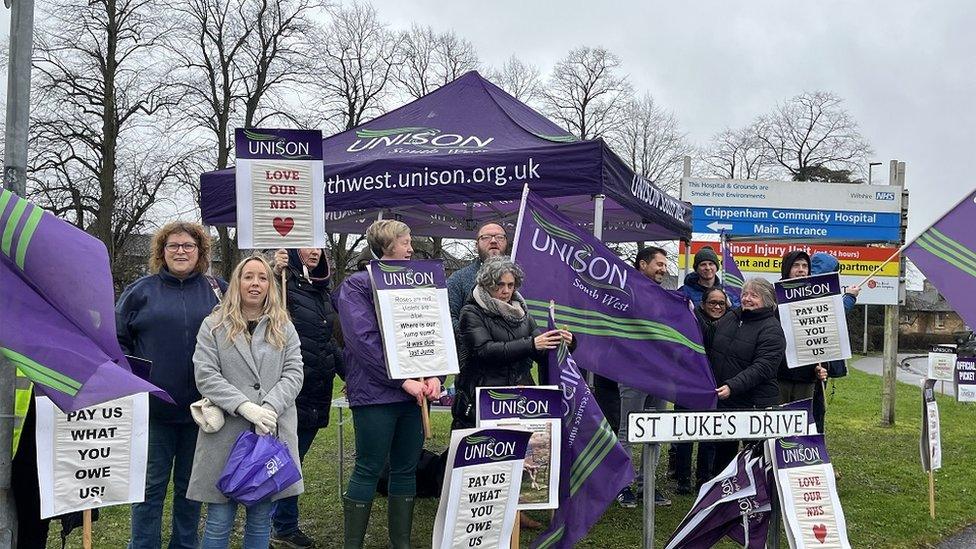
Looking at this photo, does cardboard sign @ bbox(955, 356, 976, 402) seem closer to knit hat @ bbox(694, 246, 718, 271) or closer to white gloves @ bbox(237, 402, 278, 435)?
knit hat @ bbox(694, 246, 718, 271)

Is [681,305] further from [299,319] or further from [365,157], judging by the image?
[365,157]

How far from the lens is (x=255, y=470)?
331cm

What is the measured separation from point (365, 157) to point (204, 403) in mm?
3026

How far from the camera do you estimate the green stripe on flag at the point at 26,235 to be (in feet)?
8.04

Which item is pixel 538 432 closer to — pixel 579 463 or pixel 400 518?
pixel 579 463

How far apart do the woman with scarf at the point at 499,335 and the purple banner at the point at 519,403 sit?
0.96 feet

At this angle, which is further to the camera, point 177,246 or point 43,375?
point 177,246

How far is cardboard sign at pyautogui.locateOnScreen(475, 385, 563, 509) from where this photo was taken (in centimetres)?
390

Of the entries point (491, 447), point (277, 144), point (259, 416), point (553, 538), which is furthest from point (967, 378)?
point (259, 416)

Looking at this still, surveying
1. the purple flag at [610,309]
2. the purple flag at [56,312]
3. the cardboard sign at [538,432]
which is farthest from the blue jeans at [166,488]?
the purple flag at [610,309]

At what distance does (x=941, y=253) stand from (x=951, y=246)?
2.8 inches

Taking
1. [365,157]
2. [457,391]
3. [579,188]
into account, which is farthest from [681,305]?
[365,157]

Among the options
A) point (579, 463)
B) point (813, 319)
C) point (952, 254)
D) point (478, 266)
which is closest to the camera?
point (579, 463)

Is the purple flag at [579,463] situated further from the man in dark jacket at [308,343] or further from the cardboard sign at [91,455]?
the cardboard sign at [91,455]
